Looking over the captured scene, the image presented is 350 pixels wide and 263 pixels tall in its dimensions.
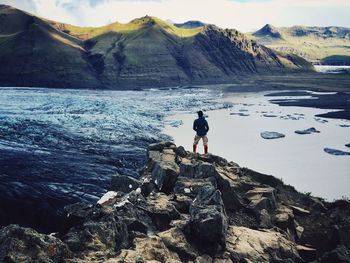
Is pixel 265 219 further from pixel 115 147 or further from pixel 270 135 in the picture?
pixel 270 135

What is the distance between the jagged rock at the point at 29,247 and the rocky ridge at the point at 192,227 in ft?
0.07

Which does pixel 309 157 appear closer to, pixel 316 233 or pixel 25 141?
pixel 316 233

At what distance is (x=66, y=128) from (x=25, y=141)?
7.56 meters

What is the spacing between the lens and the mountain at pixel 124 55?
340 feet

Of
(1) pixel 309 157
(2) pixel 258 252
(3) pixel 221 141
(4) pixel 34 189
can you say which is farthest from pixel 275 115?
(2) pixel 258 252

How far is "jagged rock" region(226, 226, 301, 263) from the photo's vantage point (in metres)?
11.1

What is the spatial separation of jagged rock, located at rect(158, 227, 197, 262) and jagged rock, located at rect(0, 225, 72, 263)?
299 cm

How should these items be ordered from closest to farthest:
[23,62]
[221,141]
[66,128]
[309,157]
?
[309,157] < [221,141] < [66,128] < [23,62]

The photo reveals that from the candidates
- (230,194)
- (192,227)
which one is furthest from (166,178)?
(192,227)

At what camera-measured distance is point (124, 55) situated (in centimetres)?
12019

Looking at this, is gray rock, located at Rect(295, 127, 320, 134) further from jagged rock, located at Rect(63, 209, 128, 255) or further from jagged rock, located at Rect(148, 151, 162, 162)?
jagged rock, located at Rect(63, 209, 128, 255)

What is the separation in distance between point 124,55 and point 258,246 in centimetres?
11405

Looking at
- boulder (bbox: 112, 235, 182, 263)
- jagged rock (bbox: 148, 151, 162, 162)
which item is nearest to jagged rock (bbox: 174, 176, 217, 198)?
jagged rock (bbox: 148, 151, 162, 162)

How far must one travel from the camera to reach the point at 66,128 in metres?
41.4
